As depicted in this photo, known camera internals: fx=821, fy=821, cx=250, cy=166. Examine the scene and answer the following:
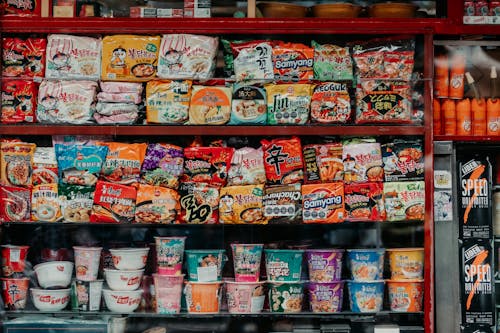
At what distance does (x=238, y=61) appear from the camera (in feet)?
15.0

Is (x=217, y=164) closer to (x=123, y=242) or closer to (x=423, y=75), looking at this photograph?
(x=123, y=242)

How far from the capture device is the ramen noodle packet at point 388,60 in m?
4.55

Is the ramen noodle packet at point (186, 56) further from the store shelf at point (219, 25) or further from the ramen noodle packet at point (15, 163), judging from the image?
the ramen noodle packet at point (15, 163)

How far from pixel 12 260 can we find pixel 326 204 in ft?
5.88

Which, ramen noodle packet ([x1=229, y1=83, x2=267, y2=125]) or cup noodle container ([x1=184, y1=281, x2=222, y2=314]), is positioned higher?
ramen noodle packet ([x1=229, y1=83, x2=267, y2=125])

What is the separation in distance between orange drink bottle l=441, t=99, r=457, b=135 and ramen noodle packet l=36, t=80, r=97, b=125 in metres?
2.00

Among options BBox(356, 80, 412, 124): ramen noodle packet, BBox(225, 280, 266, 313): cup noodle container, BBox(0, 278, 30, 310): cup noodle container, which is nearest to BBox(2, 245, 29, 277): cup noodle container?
BBox(0, 278, 30, 310): cup noodle container

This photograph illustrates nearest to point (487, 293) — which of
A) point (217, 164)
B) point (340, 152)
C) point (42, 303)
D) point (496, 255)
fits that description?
point (496, 255)

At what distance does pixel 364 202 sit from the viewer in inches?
178

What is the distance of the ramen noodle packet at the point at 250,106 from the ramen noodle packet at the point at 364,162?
0.53 metres

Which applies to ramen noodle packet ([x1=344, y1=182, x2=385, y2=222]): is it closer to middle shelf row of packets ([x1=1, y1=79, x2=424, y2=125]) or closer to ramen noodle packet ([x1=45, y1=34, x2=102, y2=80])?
middle shelf row of packets ([x1=1, y1=79, x2=424, y2=125])

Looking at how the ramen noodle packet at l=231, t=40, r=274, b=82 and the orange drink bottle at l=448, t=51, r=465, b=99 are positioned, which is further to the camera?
the orange drink bottle at l=448, t=51, r=465, b=99

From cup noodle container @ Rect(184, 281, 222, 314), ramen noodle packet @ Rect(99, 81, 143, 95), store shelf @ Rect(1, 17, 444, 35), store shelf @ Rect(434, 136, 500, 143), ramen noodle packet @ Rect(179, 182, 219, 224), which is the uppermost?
store shelf @ Rect(1, 17, 444, 35)

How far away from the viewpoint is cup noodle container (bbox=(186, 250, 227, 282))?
14.9 ft
